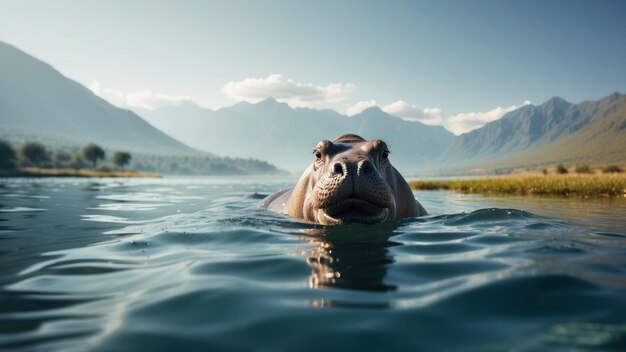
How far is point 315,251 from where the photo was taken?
4.44 meters

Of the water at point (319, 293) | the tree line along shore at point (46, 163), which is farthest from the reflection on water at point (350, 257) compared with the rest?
the tree line along shore at point (46, 163)

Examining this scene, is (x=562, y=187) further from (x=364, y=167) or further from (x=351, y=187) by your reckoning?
(x=351, y=187)

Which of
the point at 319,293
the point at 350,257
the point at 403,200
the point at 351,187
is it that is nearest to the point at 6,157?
the point at 403,200

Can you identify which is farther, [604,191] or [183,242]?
[604,191]

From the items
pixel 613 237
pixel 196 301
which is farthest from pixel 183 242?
pixel 613 237

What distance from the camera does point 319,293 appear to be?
2.88 metres

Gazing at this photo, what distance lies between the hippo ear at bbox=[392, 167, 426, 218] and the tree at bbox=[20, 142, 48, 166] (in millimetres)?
108381

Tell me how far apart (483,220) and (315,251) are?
4.32 m

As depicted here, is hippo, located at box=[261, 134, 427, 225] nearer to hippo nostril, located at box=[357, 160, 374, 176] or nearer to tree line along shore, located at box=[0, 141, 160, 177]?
hippo nostril, located at box=[357, 160, 374, 176]

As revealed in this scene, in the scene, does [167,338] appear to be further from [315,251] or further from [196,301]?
[315,251]

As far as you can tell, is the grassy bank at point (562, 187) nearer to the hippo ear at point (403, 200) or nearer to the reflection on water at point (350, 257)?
the hippo ear at point (403, 200)

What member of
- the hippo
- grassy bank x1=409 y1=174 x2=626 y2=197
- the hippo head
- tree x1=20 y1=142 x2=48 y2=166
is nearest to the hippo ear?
the hippo

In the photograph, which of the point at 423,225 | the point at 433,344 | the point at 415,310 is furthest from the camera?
the point at 423,225

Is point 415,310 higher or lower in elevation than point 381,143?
lower
